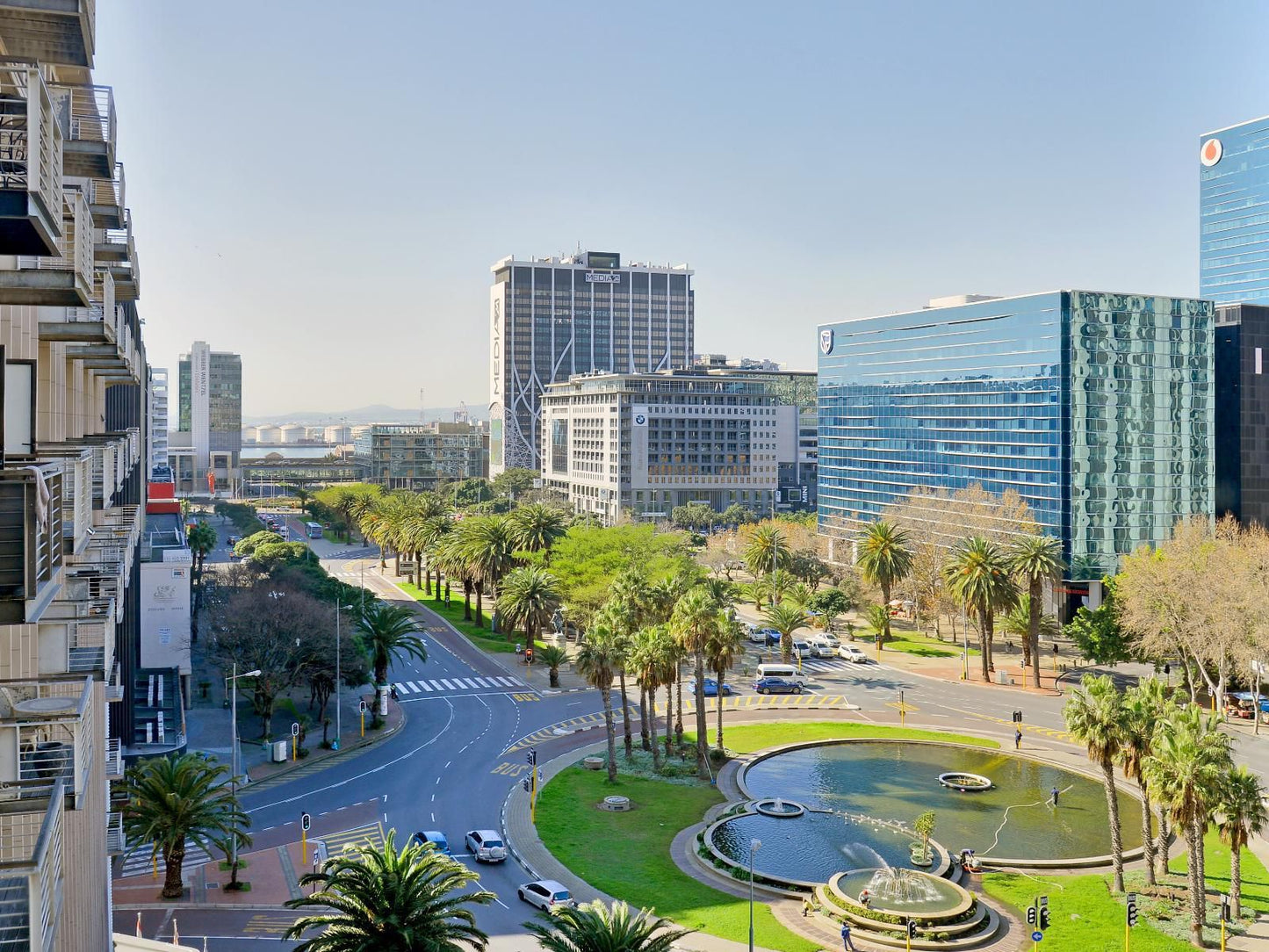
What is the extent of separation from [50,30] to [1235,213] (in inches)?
7670

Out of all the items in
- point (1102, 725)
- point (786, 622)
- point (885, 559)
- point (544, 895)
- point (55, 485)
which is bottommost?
point (544, 895)

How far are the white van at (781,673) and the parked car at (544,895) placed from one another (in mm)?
37800

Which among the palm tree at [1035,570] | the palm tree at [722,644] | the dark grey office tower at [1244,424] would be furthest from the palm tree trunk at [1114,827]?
the dark grey office tower at [1244,424]

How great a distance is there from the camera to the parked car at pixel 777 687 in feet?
243

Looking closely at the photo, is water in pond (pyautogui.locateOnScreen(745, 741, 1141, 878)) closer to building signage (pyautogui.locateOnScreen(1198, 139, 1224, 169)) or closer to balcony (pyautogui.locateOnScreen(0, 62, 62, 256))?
balcony (pyautogui.locateOnScreen(0, 62, 62, 256))

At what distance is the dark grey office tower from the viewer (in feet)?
317

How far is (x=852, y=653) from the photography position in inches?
3376

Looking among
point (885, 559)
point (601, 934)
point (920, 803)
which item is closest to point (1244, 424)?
point (885, 559)

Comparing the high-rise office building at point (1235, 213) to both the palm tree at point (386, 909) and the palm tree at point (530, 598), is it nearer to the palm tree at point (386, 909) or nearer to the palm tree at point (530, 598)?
the palm tree at point (530, 598)

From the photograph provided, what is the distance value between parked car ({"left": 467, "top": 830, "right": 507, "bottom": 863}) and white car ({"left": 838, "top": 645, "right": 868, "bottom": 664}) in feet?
152

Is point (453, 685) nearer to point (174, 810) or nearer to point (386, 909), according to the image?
point (174, 810)

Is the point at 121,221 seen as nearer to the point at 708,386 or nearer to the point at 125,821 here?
the point at 125,821

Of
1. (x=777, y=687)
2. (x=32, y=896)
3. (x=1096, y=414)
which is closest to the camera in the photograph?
(x=32, y=896)

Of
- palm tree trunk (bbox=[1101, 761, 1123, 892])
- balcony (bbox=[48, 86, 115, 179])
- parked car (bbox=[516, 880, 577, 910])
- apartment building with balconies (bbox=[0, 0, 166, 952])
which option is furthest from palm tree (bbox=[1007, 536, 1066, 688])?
balcony (bbox=[48, 86, 115, 179])
